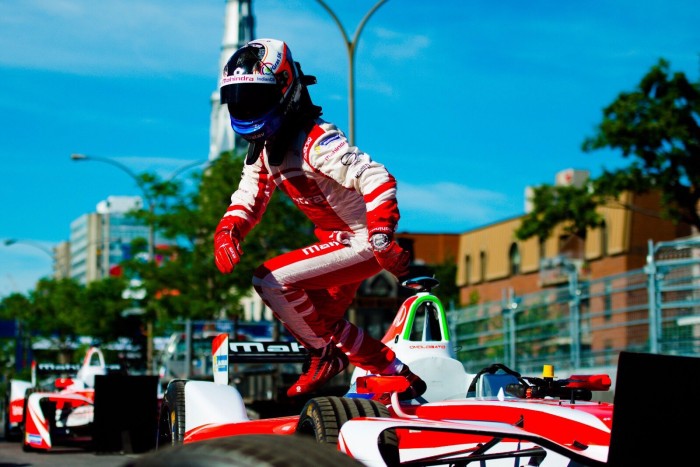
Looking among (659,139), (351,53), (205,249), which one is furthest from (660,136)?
(205,249)

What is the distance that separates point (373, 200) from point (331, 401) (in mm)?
1181

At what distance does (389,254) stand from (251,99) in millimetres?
1071

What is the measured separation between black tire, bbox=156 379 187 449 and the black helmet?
1.57m

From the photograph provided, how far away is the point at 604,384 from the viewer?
18.2 ft

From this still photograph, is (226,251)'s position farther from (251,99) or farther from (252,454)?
(252,454)

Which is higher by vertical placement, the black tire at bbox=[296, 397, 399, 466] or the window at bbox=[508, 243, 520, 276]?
the window at bbox=[508, 243, 520, 276]

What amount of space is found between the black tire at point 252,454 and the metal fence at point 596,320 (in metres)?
13.8

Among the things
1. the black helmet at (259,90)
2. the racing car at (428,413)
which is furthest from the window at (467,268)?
the black helmet at (259,90)

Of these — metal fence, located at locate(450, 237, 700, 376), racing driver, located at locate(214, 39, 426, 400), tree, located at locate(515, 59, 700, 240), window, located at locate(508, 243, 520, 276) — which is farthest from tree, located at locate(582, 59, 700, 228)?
window, located at locate(508, 243, 520, 276)

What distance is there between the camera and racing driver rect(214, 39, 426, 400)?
5.92 m

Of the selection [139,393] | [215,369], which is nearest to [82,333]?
[139,393]

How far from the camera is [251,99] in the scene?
19.5 feet

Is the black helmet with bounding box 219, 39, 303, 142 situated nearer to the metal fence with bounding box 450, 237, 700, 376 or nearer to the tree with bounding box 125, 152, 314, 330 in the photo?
the metal fence with bounding box 450, 237, 700, 376

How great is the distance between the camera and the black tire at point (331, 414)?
4.75 metres
